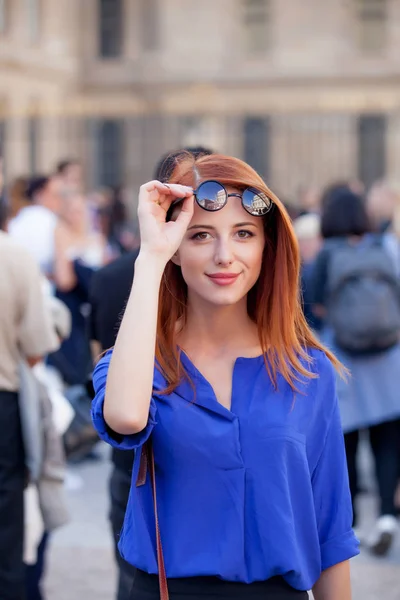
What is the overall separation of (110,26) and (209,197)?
3118 centimetres

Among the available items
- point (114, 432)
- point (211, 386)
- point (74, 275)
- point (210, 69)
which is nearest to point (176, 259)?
point (211, 386)

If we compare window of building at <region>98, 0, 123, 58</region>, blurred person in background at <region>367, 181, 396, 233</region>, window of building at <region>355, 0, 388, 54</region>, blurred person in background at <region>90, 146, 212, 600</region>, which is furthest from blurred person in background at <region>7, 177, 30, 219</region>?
window of building at <region>98, 0, 123, 58</region>

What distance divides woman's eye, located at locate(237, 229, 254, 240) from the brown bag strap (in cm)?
48

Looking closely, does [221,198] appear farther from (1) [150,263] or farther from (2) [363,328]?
(2) [363,328]

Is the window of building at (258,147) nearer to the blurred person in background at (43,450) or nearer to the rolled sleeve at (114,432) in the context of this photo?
the blurred person in background at (43,450)

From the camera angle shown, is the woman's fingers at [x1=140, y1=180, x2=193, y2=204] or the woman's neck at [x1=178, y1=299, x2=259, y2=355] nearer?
the woman's fingers at [x1=140, y1=180, x2=193, y2=204]

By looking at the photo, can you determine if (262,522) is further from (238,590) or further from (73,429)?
(73,429)

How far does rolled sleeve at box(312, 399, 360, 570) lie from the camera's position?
2.29m

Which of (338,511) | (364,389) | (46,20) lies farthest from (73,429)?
(46,20)

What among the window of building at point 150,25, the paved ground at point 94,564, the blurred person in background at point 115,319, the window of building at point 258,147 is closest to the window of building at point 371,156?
the window of building at point 258,147

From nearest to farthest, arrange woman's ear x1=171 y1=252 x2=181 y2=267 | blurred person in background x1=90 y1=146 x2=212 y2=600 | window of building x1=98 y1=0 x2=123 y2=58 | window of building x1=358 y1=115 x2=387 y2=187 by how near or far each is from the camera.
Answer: woman's ear x1=171 y1=252 x2=181 y2=267 → blurred person in background x1=90 y1=146 x2=212 y2=600 → window of building x1=358 y1=115 x2=387 y2=187 → window of building x1=98 y1=0 x2=123 y2=58

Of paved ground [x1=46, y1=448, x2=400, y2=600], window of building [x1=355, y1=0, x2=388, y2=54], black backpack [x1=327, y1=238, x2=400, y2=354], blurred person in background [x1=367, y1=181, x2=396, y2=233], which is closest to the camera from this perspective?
paved ground [x1=46, y1=448, x2=400, y2=600]

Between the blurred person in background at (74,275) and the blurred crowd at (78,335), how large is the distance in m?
0.01

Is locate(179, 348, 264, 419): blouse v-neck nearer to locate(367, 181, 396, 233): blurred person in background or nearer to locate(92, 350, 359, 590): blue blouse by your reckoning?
locate(92, 350, 359, 590): blue blouse
